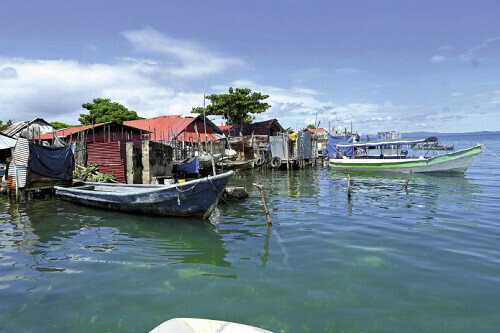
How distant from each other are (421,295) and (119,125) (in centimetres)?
2553

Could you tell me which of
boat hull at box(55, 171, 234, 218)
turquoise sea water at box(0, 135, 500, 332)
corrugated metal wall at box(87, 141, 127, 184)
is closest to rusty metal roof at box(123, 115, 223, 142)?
corrugated metal wall at box(87, 141, 127, 184)

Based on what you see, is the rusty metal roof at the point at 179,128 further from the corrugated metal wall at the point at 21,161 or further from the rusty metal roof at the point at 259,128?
the corrugated metal wall at the point at 21,161

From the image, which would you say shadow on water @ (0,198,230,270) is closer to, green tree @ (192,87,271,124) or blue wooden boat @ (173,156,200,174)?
blue wooden boat @ (173,156,200,174)

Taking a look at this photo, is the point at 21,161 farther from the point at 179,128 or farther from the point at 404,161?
the point at 404,161

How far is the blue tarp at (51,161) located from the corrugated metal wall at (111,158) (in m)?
1.31

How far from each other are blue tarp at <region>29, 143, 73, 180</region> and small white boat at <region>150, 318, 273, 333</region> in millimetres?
14471

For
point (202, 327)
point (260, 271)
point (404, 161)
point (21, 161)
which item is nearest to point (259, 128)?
point (404, 161)

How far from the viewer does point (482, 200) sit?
40.6 ft

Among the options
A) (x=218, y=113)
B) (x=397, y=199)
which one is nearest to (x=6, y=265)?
(x=397, y=199)

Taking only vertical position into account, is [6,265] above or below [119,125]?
below

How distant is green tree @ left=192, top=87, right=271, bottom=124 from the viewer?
40906mm

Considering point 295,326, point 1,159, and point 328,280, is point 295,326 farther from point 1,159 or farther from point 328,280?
point 1,159

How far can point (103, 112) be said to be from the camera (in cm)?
4075

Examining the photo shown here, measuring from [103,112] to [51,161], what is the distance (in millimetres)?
28830
